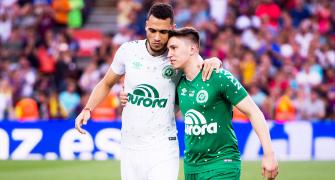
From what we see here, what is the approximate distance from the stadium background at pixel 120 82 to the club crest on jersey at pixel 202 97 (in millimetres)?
7415

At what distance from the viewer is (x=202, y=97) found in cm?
702

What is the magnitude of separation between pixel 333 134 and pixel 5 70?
790 centimetres

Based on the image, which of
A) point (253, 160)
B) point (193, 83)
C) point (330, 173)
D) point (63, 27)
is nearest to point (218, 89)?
point (193, 83)

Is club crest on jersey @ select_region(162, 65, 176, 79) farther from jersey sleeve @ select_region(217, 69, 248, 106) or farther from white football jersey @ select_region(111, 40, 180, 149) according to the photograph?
jersey sleeve @ select_region(217, 69, 248, 106)

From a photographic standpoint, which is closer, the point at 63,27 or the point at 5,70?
the point at 5,70

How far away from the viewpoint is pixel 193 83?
715cm

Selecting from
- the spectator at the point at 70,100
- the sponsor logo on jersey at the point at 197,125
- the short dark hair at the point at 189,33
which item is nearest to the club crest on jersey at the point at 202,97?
the sponsor logo on jersey at the point at 197,125

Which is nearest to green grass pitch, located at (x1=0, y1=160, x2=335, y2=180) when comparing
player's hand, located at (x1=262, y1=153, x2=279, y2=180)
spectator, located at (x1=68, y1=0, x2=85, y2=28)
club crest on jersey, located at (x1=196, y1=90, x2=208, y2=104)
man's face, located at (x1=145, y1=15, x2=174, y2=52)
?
man's face, located at (x1=145, y1=15, x2=174, y2=52)

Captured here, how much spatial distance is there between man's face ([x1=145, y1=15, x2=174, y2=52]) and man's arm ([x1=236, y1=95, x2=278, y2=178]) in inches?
37.5

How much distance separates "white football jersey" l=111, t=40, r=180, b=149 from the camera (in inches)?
294

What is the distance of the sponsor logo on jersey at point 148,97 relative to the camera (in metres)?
7.46

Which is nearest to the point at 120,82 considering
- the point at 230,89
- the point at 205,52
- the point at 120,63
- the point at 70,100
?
the point at 70,100

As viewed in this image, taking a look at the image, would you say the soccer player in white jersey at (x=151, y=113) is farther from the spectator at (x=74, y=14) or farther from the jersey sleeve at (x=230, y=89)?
the spectator at (x=74, y=14)

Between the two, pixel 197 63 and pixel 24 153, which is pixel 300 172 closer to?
pixel 24 153
